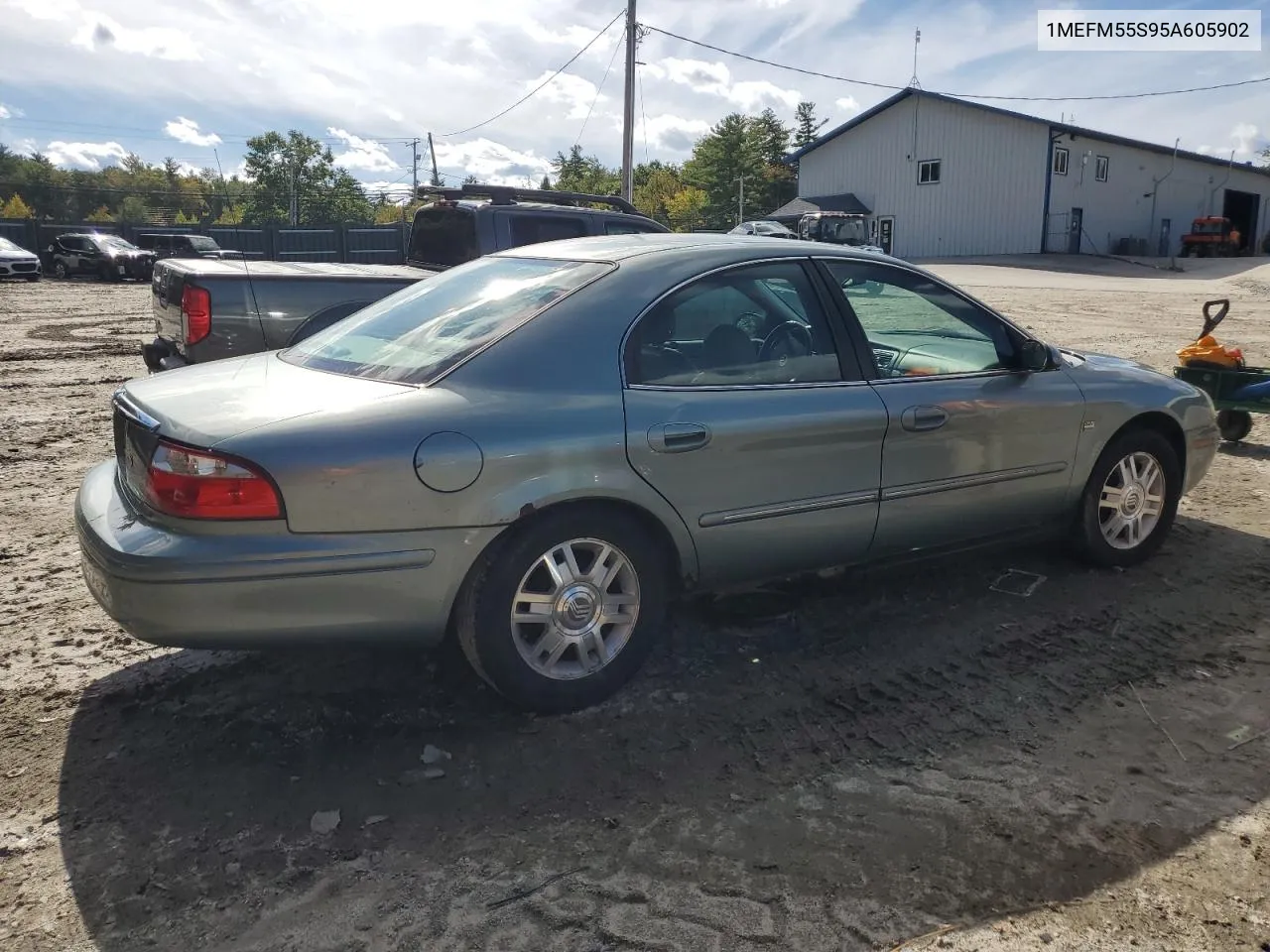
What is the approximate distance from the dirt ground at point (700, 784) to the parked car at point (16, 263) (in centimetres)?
2797

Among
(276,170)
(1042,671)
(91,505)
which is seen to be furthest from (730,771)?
(276,170)

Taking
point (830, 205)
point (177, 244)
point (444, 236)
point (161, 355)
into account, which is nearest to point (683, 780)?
point (161, 355)

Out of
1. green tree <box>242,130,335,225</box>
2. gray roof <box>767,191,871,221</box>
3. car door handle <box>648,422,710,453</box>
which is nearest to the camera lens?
car door handle <box>648,422,710,453</box>

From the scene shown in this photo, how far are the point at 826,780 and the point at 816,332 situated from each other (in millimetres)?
1699

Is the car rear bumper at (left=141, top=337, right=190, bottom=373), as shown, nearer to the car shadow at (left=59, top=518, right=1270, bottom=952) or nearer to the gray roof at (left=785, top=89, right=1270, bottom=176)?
the car shadow at (left=59, top=518, right=1270, bottom=952)

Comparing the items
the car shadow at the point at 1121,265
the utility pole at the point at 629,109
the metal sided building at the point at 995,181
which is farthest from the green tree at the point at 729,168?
the utility pole at the point at 629,109

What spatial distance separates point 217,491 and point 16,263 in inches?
1190

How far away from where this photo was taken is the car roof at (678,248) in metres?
3.60

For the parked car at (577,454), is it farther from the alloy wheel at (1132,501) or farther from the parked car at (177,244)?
the parked car at (177,244)

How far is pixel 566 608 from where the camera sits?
3.11m

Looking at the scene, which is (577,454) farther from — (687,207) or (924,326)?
(687,207)

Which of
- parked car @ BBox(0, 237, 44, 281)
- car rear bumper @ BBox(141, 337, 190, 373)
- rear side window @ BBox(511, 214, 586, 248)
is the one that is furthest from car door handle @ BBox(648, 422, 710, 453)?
parked car @ BBox(0, 237, 44, 281)

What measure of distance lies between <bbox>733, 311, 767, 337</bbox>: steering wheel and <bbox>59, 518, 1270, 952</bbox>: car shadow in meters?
1.01

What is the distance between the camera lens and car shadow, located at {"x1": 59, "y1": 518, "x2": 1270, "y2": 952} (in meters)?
2.33
